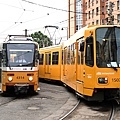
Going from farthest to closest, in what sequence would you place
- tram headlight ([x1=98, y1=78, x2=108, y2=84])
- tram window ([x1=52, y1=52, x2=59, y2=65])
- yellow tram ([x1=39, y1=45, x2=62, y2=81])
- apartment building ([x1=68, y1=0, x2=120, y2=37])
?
apartment building ([x1=68, y1=0, x2=120, y2=37])
tram window ([x1=52, y1=52, x2=59, y2=65])
yellow tram ([x1=39, y1=45, x2=62, y2=81])
tram headlight ([x1=98, y1=78, x2=108, y2=84])

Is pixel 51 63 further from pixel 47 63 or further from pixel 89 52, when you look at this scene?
pixel 89 52

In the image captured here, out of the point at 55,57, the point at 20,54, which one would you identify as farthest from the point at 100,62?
the point at 55,57

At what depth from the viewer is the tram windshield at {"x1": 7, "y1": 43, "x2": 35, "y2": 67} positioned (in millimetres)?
18578

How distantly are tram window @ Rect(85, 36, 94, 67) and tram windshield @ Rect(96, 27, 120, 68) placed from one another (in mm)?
231

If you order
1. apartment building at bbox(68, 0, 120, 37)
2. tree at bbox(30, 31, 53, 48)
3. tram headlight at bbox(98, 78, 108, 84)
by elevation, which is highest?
apartment building at bbox(68, 0, 120, 37)

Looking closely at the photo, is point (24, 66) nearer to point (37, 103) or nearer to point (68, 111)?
point (37, 103)

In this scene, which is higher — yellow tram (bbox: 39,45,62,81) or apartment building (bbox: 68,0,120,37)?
apartment building (bbox: 68,0,120,37)

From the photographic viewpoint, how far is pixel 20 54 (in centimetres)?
1881

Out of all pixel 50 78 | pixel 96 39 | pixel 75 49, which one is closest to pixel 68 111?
pixel 96 39

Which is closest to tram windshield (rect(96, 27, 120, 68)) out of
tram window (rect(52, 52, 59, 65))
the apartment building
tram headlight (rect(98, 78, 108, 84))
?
tram headlight (rect(98, 78, 108, 84))

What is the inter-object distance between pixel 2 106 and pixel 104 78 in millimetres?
4407

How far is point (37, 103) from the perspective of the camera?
53.1 ft

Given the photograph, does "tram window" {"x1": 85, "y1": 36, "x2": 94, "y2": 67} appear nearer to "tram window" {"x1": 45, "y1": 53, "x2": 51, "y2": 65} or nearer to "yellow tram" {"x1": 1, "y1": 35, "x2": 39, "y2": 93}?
"yellow tram" {"x1": 1, "y1": 35, "x2": 39, "y2": 93}

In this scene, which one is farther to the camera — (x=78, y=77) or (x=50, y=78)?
(x=50, y=78)
